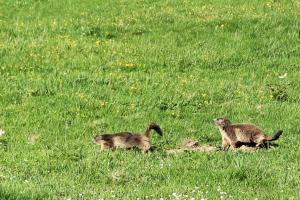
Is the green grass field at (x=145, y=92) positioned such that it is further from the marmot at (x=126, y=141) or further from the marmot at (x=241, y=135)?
the marmot at (x=241, y=135)

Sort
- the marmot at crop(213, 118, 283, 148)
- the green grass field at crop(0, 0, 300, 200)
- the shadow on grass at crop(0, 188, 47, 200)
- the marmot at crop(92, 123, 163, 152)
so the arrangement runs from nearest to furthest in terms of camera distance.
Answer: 1. the shadow on grass at crop(0, 188, 47, 200)
2. the green grass field at crop(0, 0, 300, 200)
3. the marmot at crop(92, 123, 163, 152)
4. the marmot at crop(213, 118, 283, 148)

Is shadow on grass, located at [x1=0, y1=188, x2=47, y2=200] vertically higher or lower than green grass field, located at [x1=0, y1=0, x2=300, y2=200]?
lower

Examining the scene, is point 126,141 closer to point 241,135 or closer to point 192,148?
point 192,148

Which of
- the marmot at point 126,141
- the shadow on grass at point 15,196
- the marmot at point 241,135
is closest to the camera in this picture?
the shadow on grass at point 15,196

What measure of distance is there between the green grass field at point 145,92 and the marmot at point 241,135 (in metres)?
0.38

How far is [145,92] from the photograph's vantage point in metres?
15.6

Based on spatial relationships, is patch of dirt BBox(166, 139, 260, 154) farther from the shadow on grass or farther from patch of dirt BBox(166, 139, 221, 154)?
the shadow on grass

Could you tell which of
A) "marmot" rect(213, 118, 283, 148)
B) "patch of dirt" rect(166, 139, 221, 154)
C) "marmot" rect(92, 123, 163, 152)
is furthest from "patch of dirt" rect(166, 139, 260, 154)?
"marmot" rect(92, 123, 163, 152)

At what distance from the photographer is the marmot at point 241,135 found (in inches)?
444

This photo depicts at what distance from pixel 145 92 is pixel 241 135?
181 inches

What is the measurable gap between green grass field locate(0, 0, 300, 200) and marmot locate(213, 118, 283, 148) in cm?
38

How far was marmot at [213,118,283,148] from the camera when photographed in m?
11.3

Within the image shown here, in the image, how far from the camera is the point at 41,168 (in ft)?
33.3

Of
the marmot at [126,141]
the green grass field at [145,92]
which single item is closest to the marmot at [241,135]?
the green grass field at [145,92]
